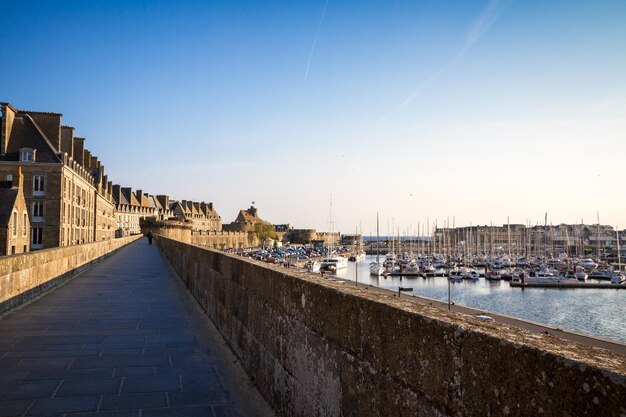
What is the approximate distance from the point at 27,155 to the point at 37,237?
7.90 meters

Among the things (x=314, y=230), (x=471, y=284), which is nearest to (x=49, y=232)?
(x=471, y=284)

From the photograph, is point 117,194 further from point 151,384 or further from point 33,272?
point 151,384

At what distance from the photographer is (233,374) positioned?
19.1 ft

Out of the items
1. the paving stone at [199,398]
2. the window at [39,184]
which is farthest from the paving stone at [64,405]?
the window at [39,184]

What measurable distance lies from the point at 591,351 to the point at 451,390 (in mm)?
606

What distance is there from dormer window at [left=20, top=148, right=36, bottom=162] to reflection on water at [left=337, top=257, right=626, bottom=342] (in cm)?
3439

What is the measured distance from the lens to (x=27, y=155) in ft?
145

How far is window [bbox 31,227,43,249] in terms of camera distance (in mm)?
43263

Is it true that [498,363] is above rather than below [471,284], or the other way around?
above

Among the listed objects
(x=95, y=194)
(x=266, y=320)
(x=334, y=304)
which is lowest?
(x=266, y=320)

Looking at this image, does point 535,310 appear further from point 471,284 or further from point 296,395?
point 296,395

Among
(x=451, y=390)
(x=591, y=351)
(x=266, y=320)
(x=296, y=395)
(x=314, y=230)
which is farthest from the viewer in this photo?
(x=314, y=230)

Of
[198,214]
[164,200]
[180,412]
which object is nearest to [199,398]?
[180,412]

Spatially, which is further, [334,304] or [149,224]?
[149,224]
